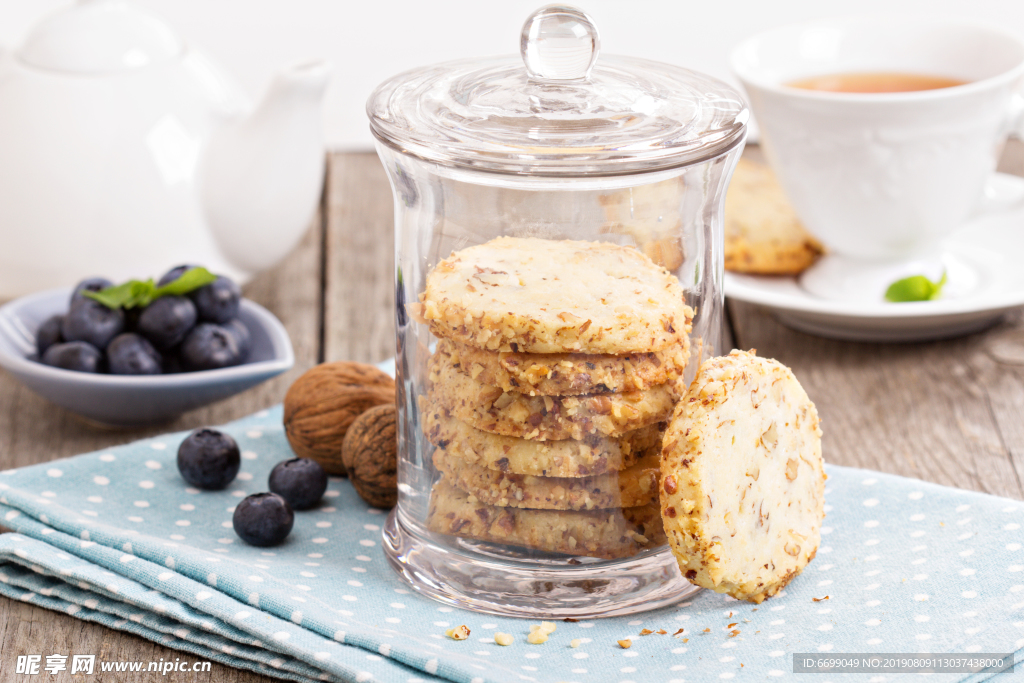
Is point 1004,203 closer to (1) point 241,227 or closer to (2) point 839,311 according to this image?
(2) point 839,311

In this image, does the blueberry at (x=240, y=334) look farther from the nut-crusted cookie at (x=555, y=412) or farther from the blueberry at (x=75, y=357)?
the nut-crusted cookie at (x=555, y=412)

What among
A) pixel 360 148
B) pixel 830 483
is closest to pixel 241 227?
pixel 360 148

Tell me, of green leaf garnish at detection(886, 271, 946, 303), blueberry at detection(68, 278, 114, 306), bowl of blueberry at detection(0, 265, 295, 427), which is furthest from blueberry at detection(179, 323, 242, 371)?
green leaf garnish at detection(886, 271, 946, 303)

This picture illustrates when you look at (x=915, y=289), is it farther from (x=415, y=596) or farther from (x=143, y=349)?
(x=143, y=349)

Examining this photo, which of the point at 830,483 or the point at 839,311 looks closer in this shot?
the point at 830,483

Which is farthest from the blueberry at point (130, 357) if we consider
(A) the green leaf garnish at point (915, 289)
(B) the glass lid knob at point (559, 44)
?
(A) the green leaf garnish at point (915, 289)

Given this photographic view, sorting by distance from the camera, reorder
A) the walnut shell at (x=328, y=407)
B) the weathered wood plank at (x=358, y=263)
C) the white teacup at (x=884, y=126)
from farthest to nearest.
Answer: the weathered wood plank at (x=358, y=263), the white teacup at (x=884, y=126), the walnut shell at (x=328, y=407)
